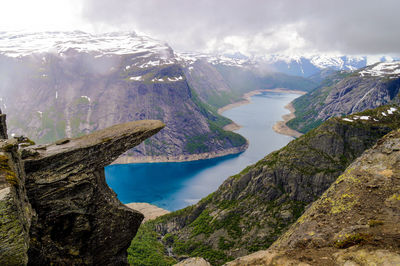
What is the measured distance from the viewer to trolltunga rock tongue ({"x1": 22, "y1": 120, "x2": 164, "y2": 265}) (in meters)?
16.0

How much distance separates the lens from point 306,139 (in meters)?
67.9

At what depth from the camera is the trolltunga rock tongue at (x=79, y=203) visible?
16.0 meters

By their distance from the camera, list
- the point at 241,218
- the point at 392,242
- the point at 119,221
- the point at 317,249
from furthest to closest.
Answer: the point at 241,218
the point at 119,221
the point at 317,249
the point at 392,242

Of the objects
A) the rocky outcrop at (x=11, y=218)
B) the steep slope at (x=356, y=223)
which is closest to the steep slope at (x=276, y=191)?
the steep slope at (x=356, y=223)

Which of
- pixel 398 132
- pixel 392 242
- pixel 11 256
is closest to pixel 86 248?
pixel 11 256

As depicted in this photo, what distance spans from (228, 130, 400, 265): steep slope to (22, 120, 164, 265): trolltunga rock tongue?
11.5m

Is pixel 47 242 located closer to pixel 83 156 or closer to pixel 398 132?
pixel 83 156

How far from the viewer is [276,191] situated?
65375 millimetres

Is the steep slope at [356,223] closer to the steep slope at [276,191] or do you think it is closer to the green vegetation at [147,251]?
the steep slope at [276,191]

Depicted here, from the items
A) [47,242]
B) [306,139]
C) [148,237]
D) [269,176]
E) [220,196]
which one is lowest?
[148,237]

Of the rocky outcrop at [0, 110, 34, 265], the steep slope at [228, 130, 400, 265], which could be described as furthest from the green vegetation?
the steep slope at [228, 130, 400, 265]

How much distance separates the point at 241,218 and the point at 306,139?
92.8 feet

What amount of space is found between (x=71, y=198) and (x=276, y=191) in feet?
189

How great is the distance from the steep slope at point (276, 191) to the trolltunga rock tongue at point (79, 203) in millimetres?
42871
